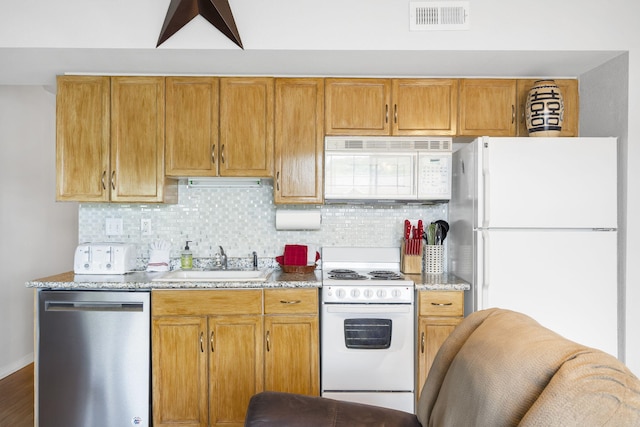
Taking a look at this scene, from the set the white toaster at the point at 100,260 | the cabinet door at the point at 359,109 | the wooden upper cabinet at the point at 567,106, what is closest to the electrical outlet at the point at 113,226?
the white toaster at the point at 100,260

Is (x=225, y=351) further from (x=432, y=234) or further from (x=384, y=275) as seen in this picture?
(x=432, y=234)

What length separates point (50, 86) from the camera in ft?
10.8

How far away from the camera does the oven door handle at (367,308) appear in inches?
104

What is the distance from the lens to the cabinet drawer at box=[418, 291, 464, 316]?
2.68 m

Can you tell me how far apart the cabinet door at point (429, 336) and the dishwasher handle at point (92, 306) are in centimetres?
172

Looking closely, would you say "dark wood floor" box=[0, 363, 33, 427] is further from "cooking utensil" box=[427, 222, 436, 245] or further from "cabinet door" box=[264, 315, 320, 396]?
"cooking utensil" box=[427, 222, 436, 245]

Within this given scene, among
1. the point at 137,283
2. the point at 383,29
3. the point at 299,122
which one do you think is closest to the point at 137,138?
the point at 137,283

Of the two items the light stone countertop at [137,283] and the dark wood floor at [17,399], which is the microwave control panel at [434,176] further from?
the dark wood floor at [17,399]

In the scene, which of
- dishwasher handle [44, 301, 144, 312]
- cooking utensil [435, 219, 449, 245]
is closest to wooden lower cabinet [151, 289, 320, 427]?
dishwasher handle [44, 301, 144, 312]

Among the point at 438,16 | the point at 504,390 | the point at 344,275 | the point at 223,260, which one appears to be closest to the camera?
the point at 504,390

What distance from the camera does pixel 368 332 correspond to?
2.67 metres

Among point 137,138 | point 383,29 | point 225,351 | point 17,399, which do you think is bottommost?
point 17,399

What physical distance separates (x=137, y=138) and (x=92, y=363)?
4.79ft

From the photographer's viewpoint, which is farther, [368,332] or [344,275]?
[344,275]
